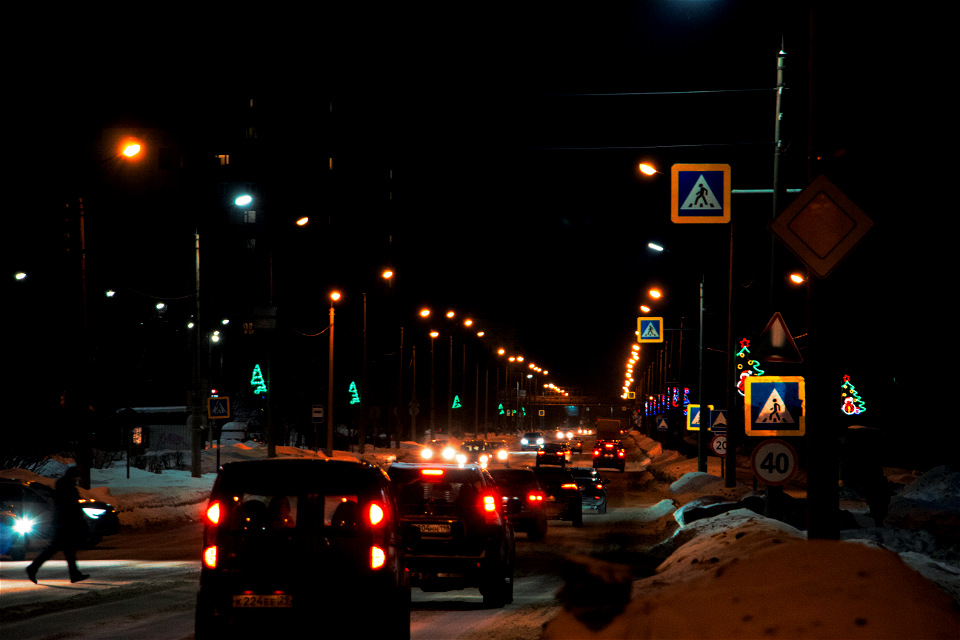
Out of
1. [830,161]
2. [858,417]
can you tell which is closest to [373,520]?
[830,161]

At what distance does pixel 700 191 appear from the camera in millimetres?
19859

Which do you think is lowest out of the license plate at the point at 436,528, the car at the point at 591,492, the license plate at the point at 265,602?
the car at the point at 591,492

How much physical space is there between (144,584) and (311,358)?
67.3 meters

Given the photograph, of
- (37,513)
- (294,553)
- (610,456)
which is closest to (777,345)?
(294,553)

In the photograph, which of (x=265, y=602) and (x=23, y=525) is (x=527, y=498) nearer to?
(x=23, y=525)

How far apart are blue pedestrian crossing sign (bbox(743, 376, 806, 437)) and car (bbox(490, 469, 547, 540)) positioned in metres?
9.03

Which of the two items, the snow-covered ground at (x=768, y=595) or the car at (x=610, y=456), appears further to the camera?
the car at (x=610, y=456)

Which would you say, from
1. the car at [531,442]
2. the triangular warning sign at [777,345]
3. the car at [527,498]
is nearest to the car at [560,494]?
the car at [527,498]

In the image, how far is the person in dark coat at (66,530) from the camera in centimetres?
1593

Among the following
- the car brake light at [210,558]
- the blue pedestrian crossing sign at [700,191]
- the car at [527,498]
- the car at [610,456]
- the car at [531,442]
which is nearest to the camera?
the car brake light at [210,558]

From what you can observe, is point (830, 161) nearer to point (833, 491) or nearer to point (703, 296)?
point (833, 491)

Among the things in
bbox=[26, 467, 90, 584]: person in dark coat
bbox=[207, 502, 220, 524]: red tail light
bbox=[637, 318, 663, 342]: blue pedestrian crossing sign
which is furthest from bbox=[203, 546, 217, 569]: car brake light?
bbox=[637, 318, 663, 342]: blue pedestrian crossing sign

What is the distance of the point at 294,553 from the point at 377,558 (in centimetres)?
70

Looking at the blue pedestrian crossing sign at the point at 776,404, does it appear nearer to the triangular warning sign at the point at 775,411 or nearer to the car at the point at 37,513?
the triangular warning sign at the point at 775,411
